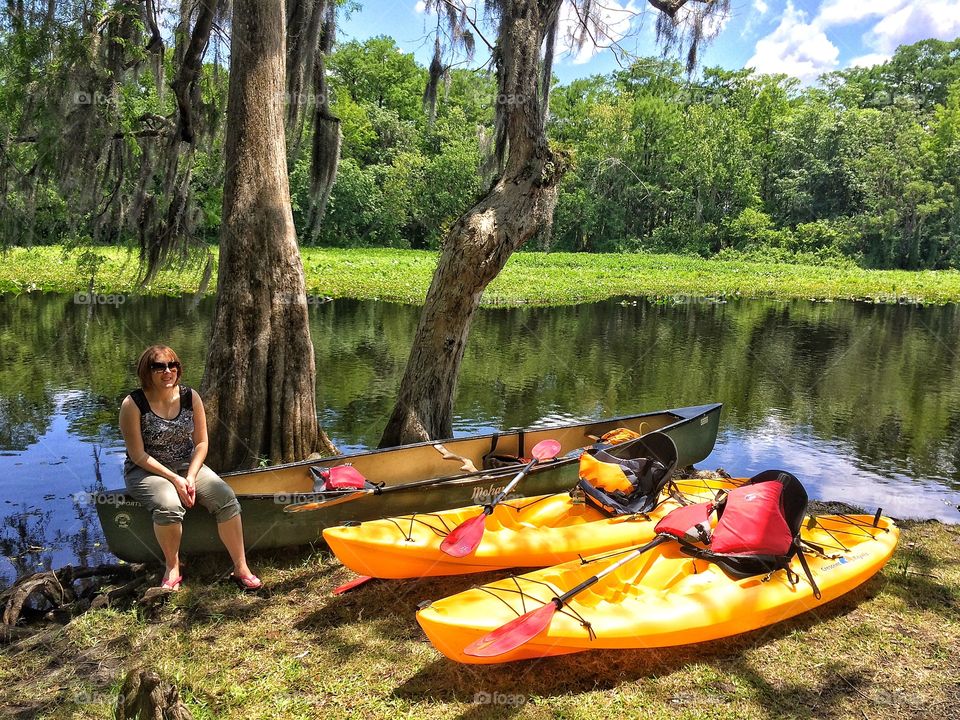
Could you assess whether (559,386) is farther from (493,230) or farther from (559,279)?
(559,279)

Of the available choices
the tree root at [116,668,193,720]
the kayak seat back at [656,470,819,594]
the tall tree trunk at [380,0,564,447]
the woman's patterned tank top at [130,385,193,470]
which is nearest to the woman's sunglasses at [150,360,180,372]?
the woman's patterned tank top at [130,385,193,470]

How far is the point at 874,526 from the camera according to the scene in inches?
211

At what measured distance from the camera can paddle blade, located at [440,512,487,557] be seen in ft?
15.6

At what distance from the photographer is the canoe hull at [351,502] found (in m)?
4.90

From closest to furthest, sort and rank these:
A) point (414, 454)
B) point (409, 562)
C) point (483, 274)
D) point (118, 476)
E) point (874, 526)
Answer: point (409, 562)
point (874, 526)
point (414, 454)
point (483, 274)
point (118, 476)

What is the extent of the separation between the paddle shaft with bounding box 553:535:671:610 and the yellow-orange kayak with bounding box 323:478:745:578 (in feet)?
1.92

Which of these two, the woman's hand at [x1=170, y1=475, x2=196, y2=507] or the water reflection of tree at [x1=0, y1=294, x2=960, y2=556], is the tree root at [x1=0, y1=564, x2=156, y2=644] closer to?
the woman's hand at [x1=170, y1=475, x2=196, y2=507]

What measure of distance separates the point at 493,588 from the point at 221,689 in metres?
1.44

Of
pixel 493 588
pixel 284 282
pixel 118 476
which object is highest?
pixel 284 282

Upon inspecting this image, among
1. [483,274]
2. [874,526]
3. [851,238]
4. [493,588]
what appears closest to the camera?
[493,588]

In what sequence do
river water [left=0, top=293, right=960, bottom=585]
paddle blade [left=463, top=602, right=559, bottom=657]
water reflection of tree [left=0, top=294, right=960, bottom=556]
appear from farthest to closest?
1. water reflection of tree [left=0, top=294, right=960, bottom=556]
2. river water [left=0, top=293, right=960, bottom=585]
3. paddle blade [left=463, top=602, right=559, bottom=657]

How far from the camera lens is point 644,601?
4.23m

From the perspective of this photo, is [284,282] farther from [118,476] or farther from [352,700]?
[352,700]

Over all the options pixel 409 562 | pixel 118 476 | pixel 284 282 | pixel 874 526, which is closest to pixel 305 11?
pixel 284 282
